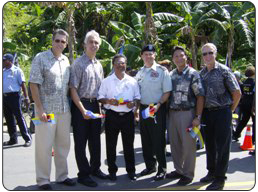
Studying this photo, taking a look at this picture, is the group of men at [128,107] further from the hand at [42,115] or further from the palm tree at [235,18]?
the palm tree at [235,18]

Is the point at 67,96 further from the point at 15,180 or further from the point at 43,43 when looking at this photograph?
the point at 43,43

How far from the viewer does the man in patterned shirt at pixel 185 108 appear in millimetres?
4750

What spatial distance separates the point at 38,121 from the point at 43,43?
1970 cm

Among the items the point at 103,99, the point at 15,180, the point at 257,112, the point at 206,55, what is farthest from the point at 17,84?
the point at 257,112

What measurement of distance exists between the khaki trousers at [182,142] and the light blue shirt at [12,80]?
3.87 metres

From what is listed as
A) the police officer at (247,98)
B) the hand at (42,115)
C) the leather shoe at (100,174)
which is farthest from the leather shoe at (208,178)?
the police officer at (247,98)

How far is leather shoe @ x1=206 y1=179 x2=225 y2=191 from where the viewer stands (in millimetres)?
4602

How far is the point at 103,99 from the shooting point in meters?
4.82

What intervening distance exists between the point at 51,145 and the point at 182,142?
1.92 m

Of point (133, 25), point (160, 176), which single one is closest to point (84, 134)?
point (160, 176)

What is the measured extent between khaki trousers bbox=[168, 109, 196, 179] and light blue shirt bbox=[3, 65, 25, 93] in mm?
3866

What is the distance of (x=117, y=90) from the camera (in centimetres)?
488

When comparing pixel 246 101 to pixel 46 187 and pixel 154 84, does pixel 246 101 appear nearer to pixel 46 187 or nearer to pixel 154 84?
pixel 154 84

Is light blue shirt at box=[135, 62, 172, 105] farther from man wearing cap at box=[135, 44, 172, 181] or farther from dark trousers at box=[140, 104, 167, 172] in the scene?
dark trousers at box=[140, 104, 167, 172]
